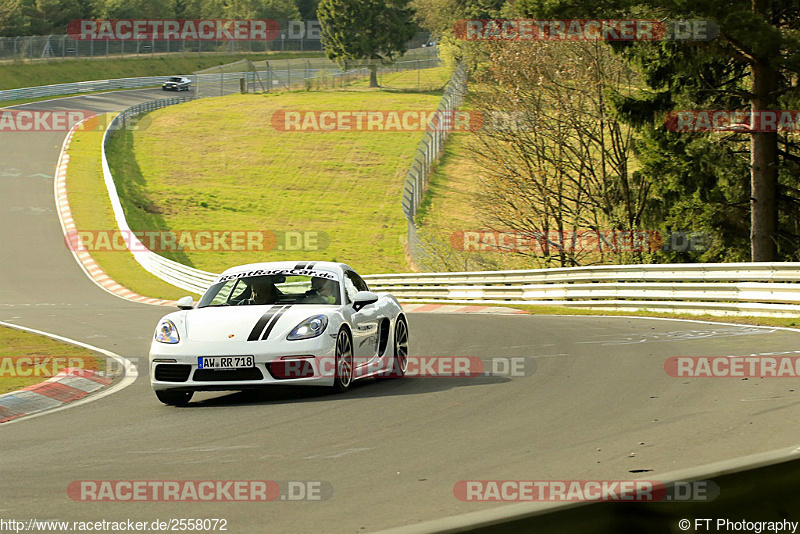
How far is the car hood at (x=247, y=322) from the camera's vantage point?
32.2ft

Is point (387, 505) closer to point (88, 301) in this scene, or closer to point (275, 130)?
point (88, 301)

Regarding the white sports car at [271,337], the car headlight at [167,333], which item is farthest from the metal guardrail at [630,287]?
the car headlight at [167,333]

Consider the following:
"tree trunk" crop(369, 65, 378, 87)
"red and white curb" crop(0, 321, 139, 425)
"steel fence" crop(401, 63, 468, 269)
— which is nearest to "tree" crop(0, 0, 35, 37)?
"tree trunk" crop(369, 65, 378, 87)

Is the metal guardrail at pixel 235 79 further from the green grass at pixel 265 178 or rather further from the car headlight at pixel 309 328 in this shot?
the car headlight at pixel 309 328

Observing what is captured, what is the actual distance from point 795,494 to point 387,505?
2472 mm

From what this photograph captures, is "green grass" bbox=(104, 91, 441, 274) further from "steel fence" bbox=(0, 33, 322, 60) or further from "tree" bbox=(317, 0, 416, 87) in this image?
"steel fence" bbox=(0, 33, 322, 60)

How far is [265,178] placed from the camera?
189 ft

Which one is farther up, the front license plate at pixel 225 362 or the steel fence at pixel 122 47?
the steel fence at pixel 122 47

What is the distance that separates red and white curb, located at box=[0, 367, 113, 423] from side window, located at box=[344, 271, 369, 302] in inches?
124

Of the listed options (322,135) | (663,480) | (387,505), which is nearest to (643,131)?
(387,505)

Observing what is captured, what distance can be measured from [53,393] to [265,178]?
46.8m

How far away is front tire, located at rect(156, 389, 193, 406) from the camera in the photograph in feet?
33.4

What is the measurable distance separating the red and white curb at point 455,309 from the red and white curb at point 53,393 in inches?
511

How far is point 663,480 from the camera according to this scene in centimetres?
320
